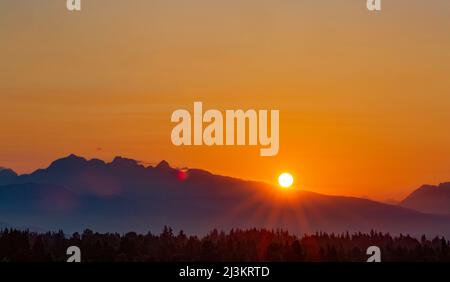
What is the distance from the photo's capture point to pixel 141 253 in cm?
3956

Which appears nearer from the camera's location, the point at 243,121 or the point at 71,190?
the point at 243,121

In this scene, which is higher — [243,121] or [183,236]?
[243,121]
